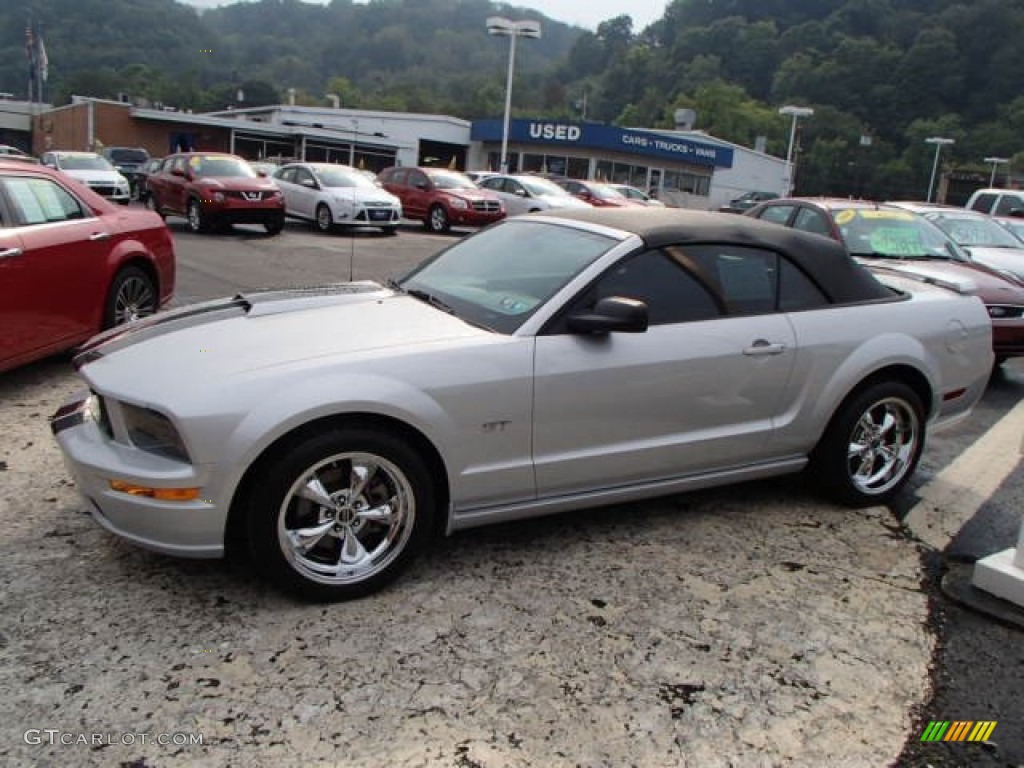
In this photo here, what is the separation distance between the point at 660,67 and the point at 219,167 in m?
105

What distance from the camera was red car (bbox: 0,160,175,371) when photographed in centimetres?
521

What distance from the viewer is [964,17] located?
88.5 m

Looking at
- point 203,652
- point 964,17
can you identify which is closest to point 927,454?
point 203,652

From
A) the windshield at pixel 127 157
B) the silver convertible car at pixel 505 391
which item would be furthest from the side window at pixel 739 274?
the windshield at pixel 127 157

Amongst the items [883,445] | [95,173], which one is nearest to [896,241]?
[883,445]

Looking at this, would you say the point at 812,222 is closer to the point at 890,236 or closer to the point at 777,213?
the point at 777,213

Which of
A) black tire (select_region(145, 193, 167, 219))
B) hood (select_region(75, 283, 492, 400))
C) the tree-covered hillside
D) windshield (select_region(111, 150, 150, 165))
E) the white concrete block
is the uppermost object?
the tree-covered hillside

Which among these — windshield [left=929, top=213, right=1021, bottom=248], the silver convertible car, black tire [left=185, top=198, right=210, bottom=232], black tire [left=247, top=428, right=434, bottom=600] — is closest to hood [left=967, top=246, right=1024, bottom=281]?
windshield [left=929, top=213, right=1021, bottom=248]

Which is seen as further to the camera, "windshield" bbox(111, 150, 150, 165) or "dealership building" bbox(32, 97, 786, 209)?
"dealership building" bbox(32, 97, 786, 209)

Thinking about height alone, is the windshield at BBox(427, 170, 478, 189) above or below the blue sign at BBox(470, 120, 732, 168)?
below

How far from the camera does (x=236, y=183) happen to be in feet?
54.6

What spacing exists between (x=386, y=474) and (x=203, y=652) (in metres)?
0.88

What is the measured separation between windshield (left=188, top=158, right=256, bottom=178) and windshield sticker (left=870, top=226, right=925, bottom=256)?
1281cm

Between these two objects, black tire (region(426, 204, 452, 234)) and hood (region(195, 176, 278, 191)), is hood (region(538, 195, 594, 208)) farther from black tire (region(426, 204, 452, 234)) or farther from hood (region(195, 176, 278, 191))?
hood (region(195, 176, 278, 191))
